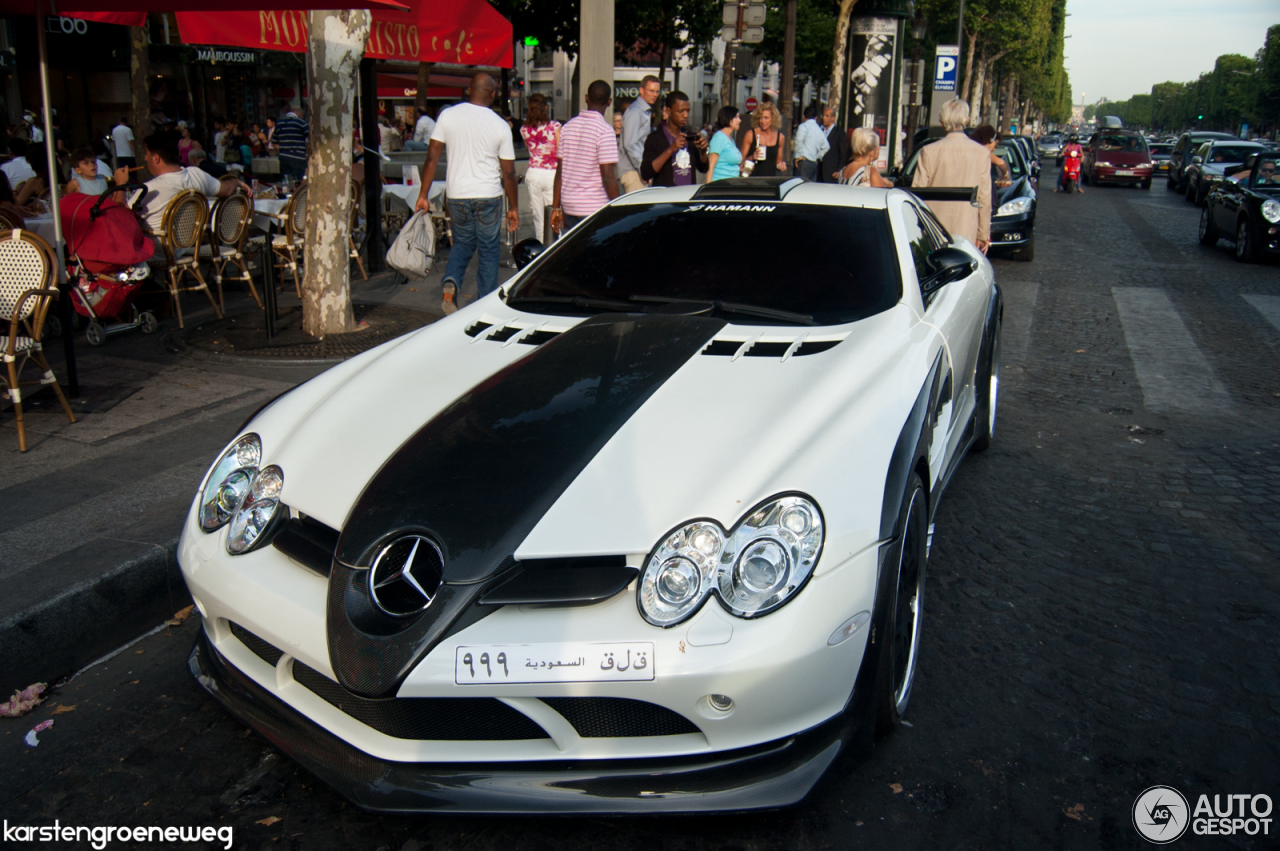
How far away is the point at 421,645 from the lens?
7.63 ft

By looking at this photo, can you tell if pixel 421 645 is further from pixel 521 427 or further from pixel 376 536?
pixel 521 427

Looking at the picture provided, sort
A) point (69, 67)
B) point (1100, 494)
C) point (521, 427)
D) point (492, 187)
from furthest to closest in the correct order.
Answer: point (69, 67) → point (492, 187) → point (1100, 494) → point (521, 427)

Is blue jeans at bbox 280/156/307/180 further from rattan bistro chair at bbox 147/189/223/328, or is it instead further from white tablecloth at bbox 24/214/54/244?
white tablecloth at bbox 24/214/54/244

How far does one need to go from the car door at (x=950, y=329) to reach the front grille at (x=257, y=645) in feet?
A: 6.71

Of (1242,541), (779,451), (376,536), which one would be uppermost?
(779,451)

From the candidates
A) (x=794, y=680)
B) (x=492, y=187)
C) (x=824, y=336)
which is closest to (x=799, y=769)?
Result: (x=794, y=680)

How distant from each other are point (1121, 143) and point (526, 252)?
110ft

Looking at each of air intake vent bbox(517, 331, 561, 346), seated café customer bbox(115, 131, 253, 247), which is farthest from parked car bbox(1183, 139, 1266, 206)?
air intake vent bbox(517, 331, 561, 346)

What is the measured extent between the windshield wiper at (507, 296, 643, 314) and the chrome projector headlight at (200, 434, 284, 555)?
1290 millimetres

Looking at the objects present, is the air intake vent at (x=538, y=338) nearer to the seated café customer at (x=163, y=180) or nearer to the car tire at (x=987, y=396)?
the car tire at (x=987, y=396)

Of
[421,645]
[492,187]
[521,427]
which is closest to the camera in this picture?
[421,645]

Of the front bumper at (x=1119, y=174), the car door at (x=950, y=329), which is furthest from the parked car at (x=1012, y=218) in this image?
the front bumper at (x=1119, y=174)

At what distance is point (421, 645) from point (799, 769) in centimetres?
91

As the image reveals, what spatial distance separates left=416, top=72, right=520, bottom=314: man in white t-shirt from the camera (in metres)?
7.96
